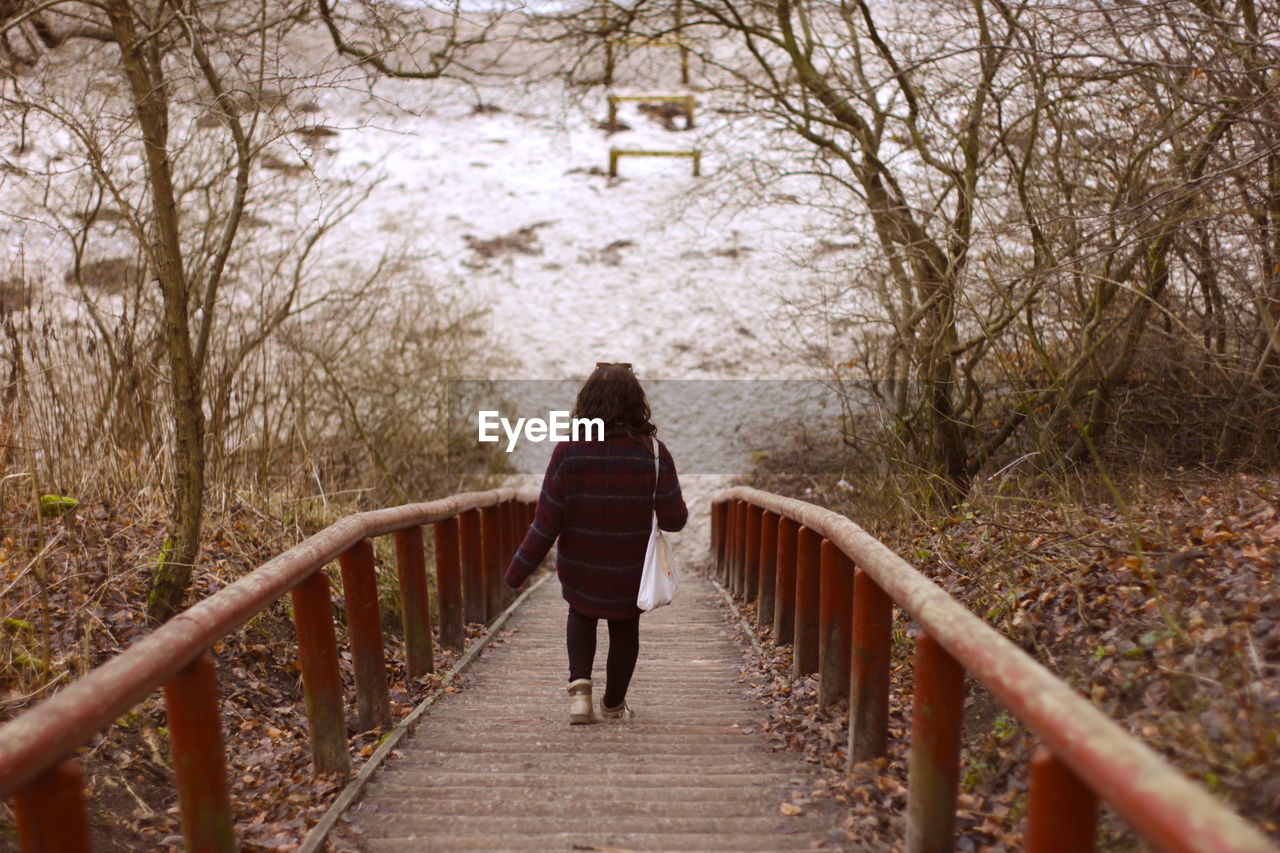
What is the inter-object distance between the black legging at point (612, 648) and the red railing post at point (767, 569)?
255 cm

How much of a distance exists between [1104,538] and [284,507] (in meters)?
5.06

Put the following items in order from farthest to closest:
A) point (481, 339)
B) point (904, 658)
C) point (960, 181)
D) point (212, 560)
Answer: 1. point (481, 339)
2. point (960, 181)
3. point (212, 560)
4. point (904, 658)

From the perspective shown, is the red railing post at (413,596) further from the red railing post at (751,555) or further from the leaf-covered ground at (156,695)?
the red railing post at (751,555)

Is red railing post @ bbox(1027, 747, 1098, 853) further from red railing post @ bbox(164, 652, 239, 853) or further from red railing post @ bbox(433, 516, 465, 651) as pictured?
red railing post @ bbox(433, 516, 465, 651)

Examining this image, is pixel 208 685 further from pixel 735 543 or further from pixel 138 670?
→ pixel 735 543

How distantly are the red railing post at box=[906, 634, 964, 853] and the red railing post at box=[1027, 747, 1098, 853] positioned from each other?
716 mm

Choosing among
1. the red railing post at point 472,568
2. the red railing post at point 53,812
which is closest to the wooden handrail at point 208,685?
the red railing post at point 53,812

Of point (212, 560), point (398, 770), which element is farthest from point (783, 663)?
point (212, 560)

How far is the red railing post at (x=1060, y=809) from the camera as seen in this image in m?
2.11

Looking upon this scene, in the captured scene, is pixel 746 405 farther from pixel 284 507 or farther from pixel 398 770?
pixel 398 770

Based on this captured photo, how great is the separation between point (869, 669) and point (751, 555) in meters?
4.92

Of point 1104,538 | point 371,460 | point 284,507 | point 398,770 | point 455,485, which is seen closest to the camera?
point 398,770

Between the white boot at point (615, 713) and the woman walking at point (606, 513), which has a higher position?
the woman walking at point (606, 513)

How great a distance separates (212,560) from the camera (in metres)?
5.98
